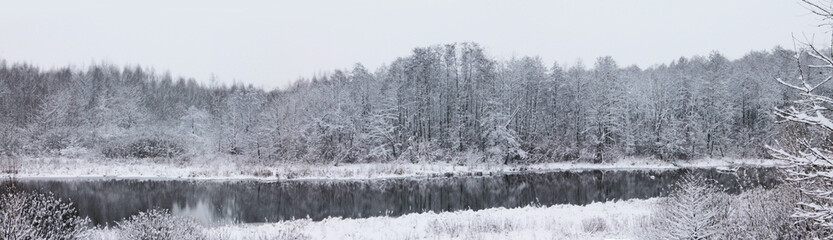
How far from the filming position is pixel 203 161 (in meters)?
42.7

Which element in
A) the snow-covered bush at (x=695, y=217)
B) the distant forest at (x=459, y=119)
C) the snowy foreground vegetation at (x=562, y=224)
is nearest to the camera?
the snowy foreground vegetation at (x=562, y=224)

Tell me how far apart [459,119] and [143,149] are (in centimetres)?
3007

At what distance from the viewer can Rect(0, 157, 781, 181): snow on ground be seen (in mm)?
35312

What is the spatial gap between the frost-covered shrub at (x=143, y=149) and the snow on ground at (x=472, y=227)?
33.8 meters

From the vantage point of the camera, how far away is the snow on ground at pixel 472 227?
12562mm

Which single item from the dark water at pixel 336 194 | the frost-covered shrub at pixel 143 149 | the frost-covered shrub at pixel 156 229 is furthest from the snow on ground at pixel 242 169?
the frost-covered shrub at pixel 156 229

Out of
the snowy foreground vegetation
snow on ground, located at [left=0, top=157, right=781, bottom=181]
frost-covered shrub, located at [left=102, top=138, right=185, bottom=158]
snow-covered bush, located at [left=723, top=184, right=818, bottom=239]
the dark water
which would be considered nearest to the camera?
snow-covered bush, located at [left=723, top=184, right=818, bottom=239]

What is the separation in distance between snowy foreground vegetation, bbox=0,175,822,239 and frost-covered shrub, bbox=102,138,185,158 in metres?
32.4

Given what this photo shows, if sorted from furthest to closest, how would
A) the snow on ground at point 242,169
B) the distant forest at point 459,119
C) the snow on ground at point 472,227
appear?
the distant forest at point 459,119 < the snow on ground at point 242,169 < the snow on ground at point 472,227

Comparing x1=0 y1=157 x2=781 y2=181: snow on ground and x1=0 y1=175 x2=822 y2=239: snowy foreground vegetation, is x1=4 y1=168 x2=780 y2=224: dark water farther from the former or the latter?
x1=0 y1=175 x2=822 y2=239: snowy foreground vegetation

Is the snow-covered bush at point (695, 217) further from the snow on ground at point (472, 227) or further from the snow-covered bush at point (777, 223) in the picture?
the snow on ground at point (472, 227)

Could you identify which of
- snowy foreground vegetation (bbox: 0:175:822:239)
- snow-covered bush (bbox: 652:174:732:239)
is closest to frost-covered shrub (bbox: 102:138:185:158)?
snowy foreground vegetation (bbox: 0:175:822:239)

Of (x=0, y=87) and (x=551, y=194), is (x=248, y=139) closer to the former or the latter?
(x=551, y=194)

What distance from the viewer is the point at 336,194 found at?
2759cm
